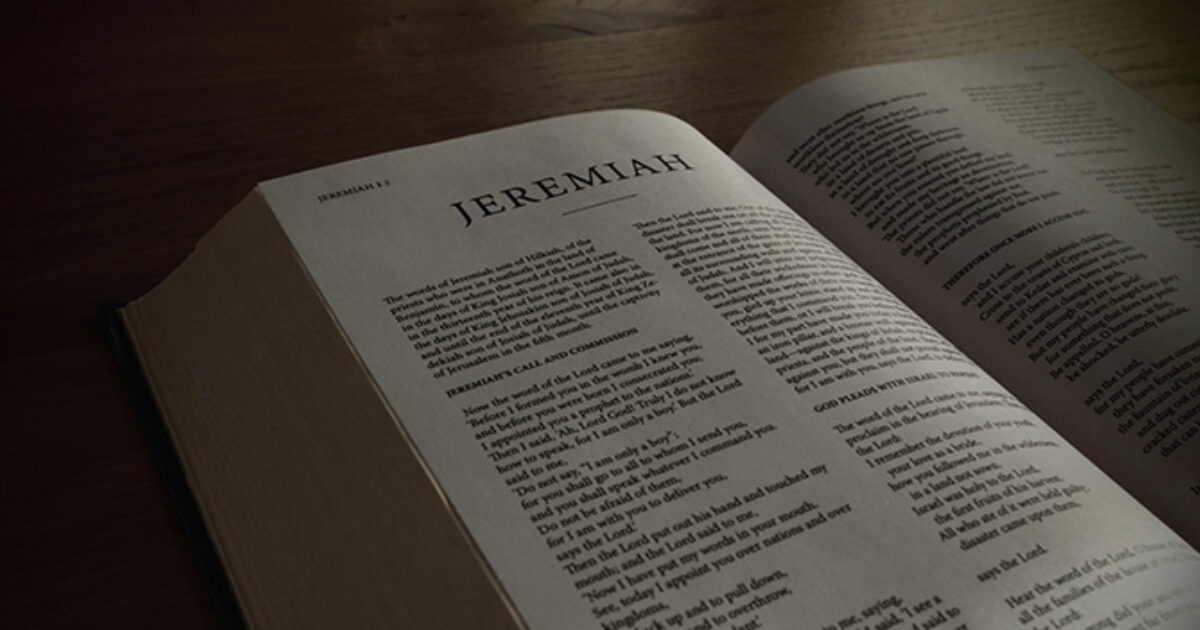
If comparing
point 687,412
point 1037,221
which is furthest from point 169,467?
point 1037,221

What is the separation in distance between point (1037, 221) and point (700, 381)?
219mm

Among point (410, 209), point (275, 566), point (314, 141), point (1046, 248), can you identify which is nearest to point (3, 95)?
point (314, 141)

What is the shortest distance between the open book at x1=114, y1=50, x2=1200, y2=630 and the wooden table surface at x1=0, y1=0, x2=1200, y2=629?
0.04 m

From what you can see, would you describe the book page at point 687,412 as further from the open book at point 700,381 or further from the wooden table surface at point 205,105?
the wooden table surface at point 205,105

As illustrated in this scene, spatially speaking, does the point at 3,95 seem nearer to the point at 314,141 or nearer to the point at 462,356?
the point at 314,141

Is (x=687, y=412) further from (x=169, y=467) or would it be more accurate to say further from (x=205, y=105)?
(x=205, y=105)

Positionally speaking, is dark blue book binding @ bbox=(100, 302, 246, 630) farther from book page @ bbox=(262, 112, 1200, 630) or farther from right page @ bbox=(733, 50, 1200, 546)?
right page @ bbox=(733, 50, 1200, 546)

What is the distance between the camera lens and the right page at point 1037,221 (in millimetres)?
494

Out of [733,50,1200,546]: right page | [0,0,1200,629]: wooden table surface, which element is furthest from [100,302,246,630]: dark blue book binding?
[733,50,1200,546]: right page

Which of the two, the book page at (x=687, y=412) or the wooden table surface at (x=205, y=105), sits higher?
the wooden table surface at (x=205, y=105)

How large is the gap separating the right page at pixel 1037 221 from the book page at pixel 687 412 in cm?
4

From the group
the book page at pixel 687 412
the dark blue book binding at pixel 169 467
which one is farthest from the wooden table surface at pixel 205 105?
the book page at pixel 687 412

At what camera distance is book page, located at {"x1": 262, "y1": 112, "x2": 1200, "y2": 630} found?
0.39m

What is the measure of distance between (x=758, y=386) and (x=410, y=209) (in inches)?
7.3
